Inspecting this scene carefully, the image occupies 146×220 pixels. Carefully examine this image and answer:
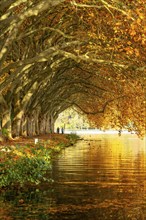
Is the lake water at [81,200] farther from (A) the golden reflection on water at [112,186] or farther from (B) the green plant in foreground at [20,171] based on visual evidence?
(B) the green plant in foreground at [20,171]

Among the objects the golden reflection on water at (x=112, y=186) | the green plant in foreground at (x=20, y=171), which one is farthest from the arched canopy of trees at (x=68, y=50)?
the green plant in foreground at (x=20, y=171)

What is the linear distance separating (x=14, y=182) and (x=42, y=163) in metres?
1.10

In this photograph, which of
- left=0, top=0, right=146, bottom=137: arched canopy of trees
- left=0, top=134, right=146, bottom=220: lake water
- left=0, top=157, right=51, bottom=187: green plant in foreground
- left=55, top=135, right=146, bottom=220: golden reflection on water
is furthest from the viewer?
left=0, top=0, right=146, bottom=137: arched canopy of trees

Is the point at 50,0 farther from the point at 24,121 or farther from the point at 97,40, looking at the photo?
the point at 24,121

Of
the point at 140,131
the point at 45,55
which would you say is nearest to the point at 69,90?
the point at 140,131

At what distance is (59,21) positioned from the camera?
3469 centimetres

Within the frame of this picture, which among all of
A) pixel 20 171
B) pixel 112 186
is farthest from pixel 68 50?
pixel 20 171

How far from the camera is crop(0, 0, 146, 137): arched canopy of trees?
2318 centimetres

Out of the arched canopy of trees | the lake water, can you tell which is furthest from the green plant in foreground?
the arched canopy of trees

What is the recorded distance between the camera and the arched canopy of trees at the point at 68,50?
23177 millimetres

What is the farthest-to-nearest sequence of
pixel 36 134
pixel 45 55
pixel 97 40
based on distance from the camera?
1. pixel 36 134
2. pixel 97 40
3. pixel 45 55

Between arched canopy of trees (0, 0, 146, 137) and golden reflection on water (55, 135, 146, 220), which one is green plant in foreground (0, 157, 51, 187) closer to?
golden reflection on water (55, 135, 146, 220)

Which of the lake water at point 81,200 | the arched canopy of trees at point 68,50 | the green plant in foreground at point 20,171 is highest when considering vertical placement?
the arched canopy of trees at point 68,50

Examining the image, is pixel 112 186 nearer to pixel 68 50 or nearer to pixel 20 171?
pixel 20 171
